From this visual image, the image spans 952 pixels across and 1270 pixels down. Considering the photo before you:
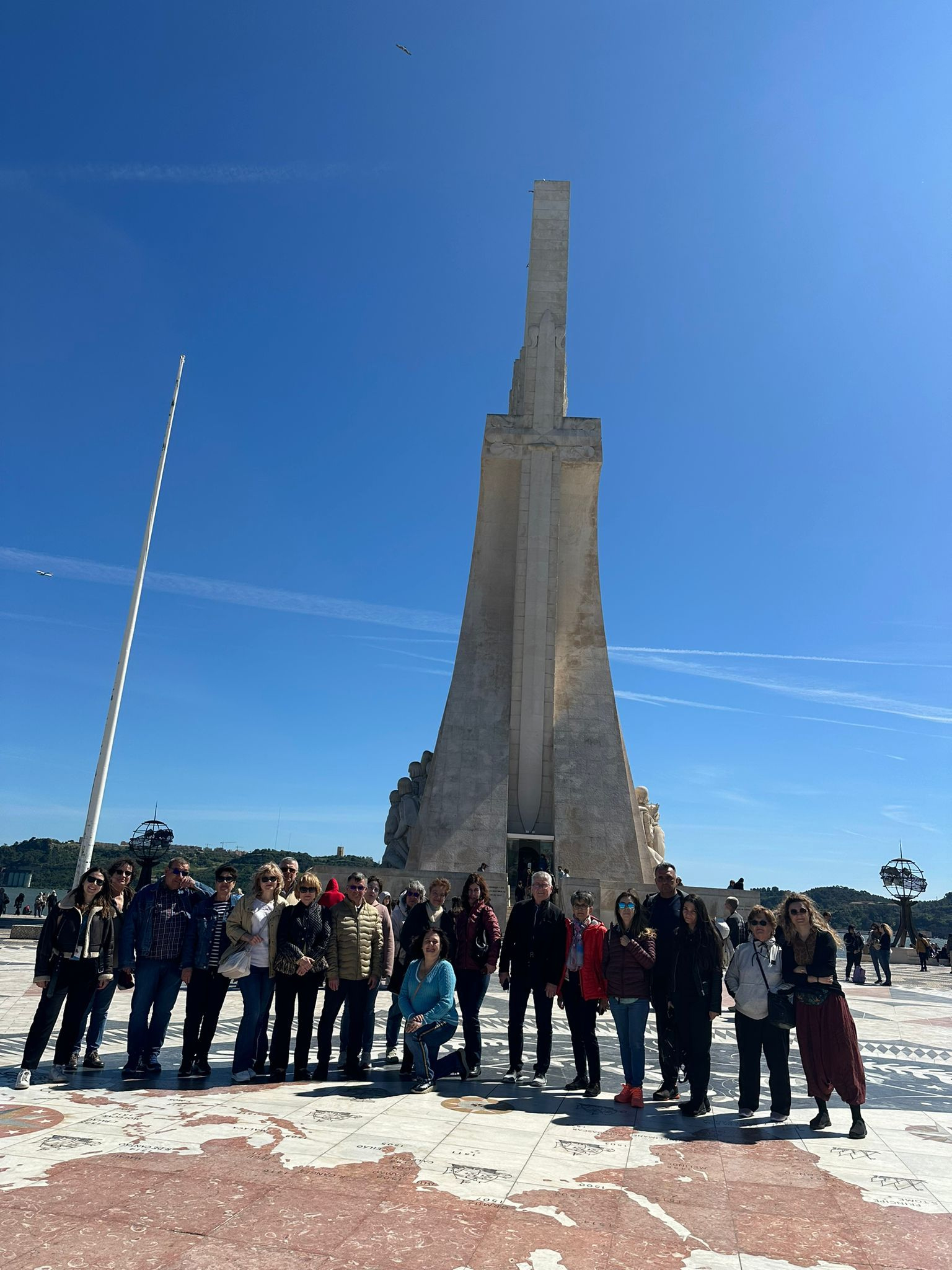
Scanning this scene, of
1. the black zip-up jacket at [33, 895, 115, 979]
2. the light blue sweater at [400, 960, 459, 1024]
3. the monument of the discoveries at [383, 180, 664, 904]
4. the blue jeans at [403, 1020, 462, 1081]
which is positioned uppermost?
the monument of the discoveries at [383, 180, 664, 904]

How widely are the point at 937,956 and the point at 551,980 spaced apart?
19.2 meters

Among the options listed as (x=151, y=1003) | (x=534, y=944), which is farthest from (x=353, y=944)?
(x=151, y=1003)

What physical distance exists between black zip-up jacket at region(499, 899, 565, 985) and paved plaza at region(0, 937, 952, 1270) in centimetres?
62

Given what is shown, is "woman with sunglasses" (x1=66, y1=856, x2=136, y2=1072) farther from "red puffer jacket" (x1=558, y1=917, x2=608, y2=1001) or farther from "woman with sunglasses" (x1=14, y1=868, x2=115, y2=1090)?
"red puffer jacket" (x1=558, y1=917, x2=608, y2=1001)

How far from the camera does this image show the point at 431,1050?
470 centimetres

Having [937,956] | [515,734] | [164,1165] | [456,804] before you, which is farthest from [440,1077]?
[937,956]

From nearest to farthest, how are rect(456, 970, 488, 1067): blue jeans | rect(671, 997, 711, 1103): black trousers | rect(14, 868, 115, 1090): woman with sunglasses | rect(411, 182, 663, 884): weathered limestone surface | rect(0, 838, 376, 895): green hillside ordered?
rect(671, 997, 711, 1103): black trousers, rect(14, 868, 115, 1090): woman with sunglasses, rect(456, 970, 488, 1067): blue jeans, rect(411, 182, 663, 884): weathered limestone surface, rect(0, 838, 376, 895): green hillside

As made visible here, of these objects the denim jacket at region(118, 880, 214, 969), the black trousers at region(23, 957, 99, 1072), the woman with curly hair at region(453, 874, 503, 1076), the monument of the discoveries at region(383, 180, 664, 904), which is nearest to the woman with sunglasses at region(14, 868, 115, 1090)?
the black trousers at region(23, 957, 99, 1072)

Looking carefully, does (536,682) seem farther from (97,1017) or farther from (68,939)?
(68,939)

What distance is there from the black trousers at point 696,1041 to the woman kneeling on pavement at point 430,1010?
48.7 inches

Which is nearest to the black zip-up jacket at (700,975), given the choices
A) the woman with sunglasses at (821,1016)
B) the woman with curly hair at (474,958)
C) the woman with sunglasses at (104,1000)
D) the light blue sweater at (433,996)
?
the woman with sunglasses at (821,1016)

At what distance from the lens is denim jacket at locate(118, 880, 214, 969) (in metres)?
4.72

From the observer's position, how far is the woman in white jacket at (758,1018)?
14.4ft

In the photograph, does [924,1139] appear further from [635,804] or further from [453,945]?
[635,804]
